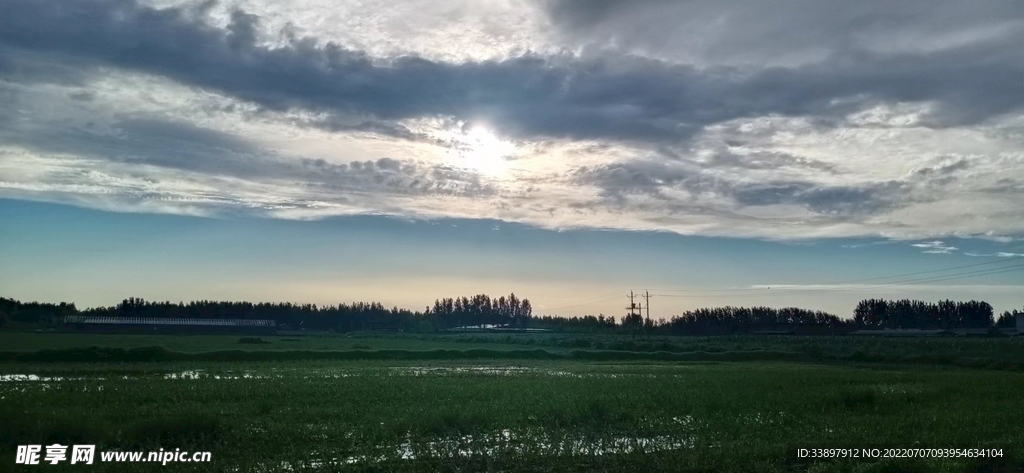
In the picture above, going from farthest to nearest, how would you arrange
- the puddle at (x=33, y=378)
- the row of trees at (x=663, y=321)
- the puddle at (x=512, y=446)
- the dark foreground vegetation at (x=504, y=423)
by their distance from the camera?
the row of trees at (x=663, y=321) → the puddle at (x=33, y=378) → the puddle at (x=512, y=446) → the dark foreground vegetation at (x=504, y=423)

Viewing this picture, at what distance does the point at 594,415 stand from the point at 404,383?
11.6 m

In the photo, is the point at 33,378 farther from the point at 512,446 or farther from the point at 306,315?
the point at 306,315

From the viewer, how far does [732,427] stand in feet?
58.0

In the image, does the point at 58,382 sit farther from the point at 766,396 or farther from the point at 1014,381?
the point at 1014,381

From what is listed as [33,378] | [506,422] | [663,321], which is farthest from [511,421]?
[663,321]

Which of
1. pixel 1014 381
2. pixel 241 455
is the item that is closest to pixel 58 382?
pixel 241 455

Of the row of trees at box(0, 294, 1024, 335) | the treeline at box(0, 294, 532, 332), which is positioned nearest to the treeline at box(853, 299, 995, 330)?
the row of trees at box(0, 294, 1024, 335)

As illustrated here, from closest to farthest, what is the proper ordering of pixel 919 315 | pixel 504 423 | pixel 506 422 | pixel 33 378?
pixel 504 423 < pixel 506 422 < pixel 33 378 < pixel 919 315

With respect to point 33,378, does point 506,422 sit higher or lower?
higher

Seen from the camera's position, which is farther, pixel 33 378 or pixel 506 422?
pixel 33 378

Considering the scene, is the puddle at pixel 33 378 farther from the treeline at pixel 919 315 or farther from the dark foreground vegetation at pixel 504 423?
the treeline at pixel 919 315

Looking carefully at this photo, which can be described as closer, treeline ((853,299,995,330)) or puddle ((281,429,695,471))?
puddle ((281,429,695,471))

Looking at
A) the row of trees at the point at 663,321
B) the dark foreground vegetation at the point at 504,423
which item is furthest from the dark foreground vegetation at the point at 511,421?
the row of trees at the point at 663,321

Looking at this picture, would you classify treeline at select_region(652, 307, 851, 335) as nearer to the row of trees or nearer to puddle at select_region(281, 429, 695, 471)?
the row of trees
